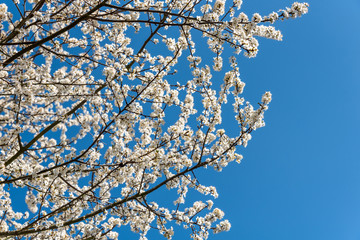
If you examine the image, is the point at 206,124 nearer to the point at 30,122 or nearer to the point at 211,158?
the point at 211,158

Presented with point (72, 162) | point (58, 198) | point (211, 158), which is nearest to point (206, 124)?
point (211, 158)

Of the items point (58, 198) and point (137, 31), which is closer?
A: point (58, 198)

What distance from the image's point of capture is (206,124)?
20.0 feet

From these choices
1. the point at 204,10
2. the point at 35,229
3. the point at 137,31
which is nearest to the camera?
the point at 204,10

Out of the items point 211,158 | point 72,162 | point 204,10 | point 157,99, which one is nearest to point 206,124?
point 211,158

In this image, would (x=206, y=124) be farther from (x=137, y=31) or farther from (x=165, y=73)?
(x=137, y=31)

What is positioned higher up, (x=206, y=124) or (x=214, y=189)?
(x=206, y=124)

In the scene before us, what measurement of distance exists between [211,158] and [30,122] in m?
4.08

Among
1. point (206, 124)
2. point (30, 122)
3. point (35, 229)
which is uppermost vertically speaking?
point (30, 122)

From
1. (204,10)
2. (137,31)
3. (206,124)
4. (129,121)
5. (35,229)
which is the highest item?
(137,31)

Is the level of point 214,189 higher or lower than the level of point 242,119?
lower

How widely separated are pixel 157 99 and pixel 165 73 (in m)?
0.63

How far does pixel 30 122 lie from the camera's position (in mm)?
6574

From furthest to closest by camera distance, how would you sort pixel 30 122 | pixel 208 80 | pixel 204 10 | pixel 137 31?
pixel 137 31, pixel 30 122, pixel 208 80, pixel 204 10
